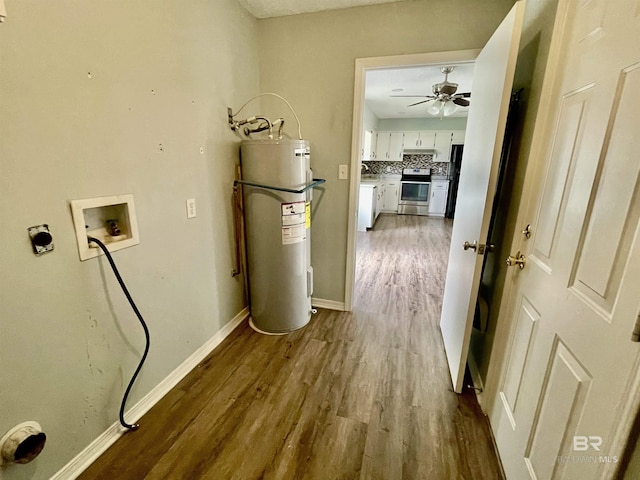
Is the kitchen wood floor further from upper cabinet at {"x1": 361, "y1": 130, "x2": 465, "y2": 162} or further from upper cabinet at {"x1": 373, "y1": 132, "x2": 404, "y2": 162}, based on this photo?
upper cabinet at {"x1": 373, "y1": 132, "x2": 404, "y2": 162}

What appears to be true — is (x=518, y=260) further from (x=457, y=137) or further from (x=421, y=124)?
(x=421, y=124)

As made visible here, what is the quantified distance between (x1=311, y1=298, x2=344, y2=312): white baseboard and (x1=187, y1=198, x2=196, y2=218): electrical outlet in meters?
1.40

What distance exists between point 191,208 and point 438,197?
6.67 metres

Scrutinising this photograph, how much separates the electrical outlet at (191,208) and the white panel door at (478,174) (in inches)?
64.4

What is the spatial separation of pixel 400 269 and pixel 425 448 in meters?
2.44

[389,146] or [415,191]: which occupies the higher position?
[389,146]

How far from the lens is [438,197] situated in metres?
7.11

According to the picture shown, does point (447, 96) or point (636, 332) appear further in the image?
point (447, 96)

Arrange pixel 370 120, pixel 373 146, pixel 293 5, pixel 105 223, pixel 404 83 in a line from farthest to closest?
1. pixel 373 146
2. pixel 370 120
3. pixel 404 83
4. pixel 293 5
5. pixel 105 223

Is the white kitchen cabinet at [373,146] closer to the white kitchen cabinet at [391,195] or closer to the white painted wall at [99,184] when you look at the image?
the white kitchen cabinet at [391,195]

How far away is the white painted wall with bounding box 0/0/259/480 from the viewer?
3.08 feet

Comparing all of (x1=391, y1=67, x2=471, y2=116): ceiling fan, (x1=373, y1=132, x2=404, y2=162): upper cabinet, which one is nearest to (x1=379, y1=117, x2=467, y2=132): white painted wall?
(x1=373, y1=132, x2=404, y2=162): upper cabinet

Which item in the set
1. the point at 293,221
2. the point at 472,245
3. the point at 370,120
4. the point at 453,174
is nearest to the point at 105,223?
the point at 293,221

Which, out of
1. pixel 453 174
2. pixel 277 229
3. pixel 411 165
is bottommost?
pixel 277 229
